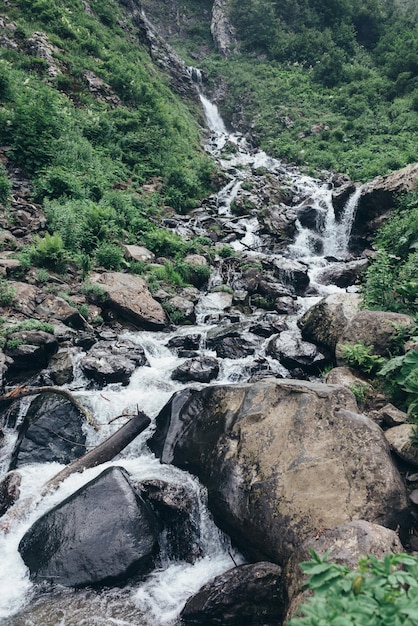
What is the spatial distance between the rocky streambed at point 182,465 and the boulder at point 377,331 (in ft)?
0.12

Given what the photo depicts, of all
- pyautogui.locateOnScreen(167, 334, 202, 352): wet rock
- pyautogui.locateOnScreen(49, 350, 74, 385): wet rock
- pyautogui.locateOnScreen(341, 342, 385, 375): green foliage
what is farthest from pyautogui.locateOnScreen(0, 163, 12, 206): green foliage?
pyautogui.locateOnScreen(341, 342, 385, 375): green foliage

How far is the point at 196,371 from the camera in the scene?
8648mm

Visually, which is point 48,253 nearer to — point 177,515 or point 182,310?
point 182,310

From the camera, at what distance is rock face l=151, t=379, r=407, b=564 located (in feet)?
14.5

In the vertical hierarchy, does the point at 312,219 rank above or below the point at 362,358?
above

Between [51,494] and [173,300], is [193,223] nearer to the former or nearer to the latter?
[173,300]

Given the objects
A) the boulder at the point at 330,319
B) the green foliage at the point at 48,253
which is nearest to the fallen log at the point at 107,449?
the boulder at the point at 330,319

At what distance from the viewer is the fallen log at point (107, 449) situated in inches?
233

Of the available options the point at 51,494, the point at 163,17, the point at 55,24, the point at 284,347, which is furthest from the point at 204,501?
the point at 163,17

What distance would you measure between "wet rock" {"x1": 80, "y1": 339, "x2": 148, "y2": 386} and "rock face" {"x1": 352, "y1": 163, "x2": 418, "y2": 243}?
43.4 ft

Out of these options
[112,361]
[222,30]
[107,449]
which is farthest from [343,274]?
[222,30]

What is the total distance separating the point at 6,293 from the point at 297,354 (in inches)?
276

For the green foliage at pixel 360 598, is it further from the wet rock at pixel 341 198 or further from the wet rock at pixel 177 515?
the wet rock at pixel 341 198

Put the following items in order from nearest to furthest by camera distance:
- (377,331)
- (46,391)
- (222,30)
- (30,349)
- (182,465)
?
(182,465), (46,391), (377,331), (30,349), (222,30)
